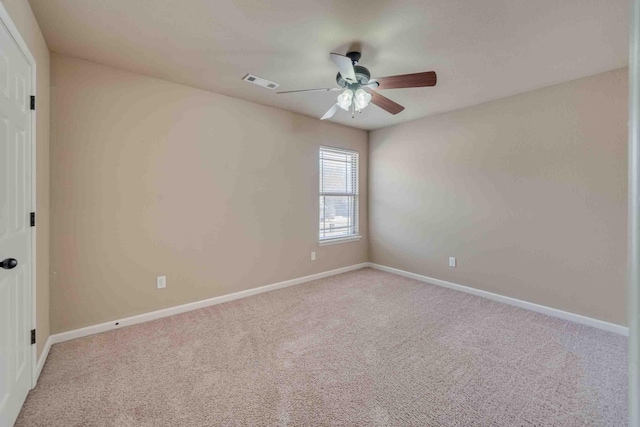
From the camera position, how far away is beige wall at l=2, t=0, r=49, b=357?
1.94m

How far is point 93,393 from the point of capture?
1.82 metres

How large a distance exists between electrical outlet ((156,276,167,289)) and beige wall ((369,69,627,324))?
3.30 m

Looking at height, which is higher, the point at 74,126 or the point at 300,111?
the point at 300,111

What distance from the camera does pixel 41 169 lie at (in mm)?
2117

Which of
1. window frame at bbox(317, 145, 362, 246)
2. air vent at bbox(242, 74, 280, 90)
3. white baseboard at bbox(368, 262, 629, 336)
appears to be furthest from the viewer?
window frame at bbox(317, 145, 362, 246)

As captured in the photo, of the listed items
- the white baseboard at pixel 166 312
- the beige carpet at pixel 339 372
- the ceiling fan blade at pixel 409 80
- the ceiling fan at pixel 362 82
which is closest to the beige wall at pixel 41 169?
the white baseboard at pixel 166 312

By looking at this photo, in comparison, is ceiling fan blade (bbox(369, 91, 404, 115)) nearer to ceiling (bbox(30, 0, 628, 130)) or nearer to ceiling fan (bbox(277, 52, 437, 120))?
ceiling fan (bbox(277, 52, 437, 120))

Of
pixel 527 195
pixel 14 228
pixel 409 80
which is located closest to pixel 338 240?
pixel 527 195

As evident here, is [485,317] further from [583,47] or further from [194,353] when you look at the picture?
[194,353]

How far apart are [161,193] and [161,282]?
93 cm

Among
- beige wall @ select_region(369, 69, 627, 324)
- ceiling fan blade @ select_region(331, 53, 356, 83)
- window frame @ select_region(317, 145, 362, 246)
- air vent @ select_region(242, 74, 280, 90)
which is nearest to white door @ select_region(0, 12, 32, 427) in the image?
air vent @ select_region(242, 74, 280, 90)

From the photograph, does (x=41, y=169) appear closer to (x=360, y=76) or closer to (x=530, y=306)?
(x=360, y=76)

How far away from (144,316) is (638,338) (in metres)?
3.41

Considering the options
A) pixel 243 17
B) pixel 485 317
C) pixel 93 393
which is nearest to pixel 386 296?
pixel 485 317
